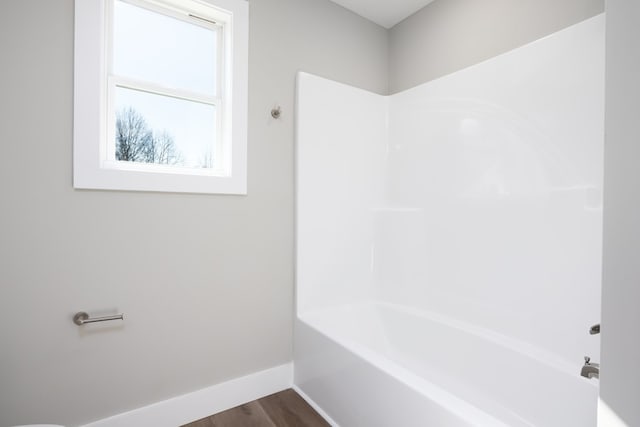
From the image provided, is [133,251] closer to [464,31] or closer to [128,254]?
[128,254]

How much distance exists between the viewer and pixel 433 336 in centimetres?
211

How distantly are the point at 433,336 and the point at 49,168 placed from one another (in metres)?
2.34

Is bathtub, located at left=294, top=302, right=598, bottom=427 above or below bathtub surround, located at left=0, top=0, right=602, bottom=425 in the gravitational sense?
below

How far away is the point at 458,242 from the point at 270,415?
158 centimetres

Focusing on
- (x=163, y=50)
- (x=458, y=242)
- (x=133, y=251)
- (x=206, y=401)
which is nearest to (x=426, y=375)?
(x=458, y=242)

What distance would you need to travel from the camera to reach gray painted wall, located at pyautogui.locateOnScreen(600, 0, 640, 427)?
564 millimetres

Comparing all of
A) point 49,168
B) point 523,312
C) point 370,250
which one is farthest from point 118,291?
point 523,312

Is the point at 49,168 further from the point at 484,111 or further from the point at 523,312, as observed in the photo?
the point at 523,312

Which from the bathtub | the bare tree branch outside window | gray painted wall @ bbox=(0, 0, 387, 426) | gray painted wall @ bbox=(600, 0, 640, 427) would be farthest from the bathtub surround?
gray painted wall @ bbox=(600, 0, 640, 427)

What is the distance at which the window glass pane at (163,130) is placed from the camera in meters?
1.70

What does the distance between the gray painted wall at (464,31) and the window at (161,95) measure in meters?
1.32

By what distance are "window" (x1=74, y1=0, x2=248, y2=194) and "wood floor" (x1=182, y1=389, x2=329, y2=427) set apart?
1.31 m

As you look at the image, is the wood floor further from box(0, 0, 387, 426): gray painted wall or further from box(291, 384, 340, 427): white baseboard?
box(0, 0, 387, 426): gray painted wall

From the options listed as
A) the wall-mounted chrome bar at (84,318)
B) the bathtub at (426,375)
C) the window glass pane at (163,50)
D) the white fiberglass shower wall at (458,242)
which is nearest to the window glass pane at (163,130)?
the window glass pane at (163,50)
